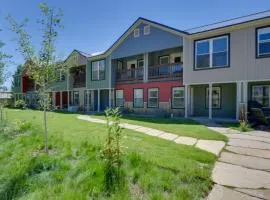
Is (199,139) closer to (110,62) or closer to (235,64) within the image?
(235,64)

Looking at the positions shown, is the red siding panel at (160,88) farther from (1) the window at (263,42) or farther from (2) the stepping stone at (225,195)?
(2) the stepping stone at (225,195)

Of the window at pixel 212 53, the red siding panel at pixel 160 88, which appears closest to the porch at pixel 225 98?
the window at pixel 212 53

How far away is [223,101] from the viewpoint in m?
17.0

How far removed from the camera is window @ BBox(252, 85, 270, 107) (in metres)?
15.5

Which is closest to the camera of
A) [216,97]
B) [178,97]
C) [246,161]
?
[246,161]

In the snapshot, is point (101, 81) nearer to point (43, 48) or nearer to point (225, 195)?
point (43, 48)

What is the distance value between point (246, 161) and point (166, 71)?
578 inches

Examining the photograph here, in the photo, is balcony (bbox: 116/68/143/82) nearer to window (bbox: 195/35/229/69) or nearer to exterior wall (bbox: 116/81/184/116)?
exterior wall (bbox: 116/81/184/116)

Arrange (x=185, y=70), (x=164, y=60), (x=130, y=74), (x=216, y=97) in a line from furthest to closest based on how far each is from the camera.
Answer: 1. (x=130, y=74)
2. (x=164, y=60)
3. (x=216, y=97)
4. (x=185, y=70)

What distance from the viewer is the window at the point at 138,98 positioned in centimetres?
2141

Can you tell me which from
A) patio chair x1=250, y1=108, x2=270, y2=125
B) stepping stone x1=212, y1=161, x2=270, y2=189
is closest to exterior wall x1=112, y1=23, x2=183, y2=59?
patio chair x1=250, y1=108, x2=270, y2=125

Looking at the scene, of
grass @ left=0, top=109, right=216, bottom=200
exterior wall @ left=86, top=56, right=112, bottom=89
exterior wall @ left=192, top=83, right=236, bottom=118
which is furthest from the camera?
exterior wall @ left=86, top=56, right=112, bottom=89

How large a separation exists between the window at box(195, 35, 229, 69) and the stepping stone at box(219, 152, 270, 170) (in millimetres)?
10287

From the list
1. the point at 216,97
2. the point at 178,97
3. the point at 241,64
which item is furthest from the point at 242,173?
the point at 178,97
